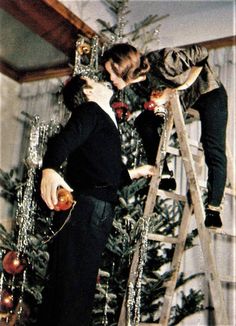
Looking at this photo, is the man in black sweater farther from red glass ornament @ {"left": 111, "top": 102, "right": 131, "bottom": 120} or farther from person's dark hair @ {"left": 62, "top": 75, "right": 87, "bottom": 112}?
red glass ornament @ {"left": 111, "top": 102, "right": 131, "bottom": 120}

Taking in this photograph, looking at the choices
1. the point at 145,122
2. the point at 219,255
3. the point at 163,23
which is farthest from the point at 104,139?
the point at 163,23

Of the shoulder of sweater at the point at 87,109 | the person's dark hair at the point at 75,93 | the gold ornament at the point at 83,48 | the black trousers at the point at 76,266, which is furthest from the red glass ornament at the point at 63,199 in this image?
the gold ornament at the point at 83,48

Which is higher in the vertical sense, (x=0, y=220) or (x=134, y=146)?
(x=134, y=146)

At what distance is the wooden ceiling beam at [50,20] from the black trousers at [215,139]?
60.9 inches

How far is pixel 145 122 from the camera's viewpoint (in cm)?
229

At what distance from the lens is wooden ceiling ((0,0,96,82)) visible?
10.2ft

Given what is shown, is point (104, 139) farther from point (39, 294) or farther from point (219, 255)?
point (219, 255)

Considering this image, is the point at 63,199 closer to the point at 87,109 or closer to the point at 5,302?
the point at 87,109

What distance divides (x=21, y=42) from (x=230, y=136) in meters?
2.10

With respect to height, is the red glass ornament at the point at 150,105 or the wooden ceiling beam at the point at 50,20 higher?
the wooden ceiling beam at the point at 50,20

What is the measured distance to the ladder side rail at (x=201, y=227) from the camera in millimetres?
1938

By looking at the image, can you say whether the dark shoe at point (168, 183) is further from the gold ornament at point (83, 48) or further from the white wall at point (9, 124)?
the white wall at point (9, 124)

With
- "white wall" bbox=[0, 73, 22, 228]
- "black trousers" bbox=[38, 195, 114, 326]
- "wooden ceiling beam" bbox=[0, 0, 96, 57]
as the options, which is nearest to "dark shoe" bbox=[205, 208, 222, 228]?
"black trousers" bbox=[38, 195, 114, 326]

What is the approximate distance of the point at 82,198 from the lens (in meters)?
1.72
